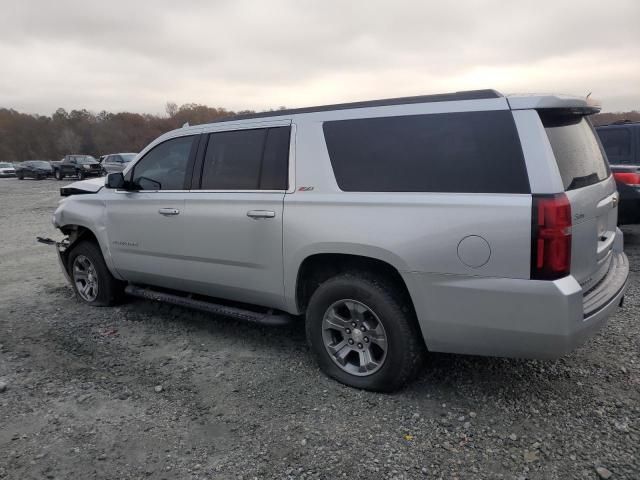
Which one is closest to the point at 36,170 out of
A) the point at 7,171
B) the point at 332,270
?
the point at 7,171

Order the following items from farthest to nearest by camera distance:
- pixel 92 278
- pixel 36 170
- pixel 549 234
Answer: pixel 36 170 → pixel 92 278 → pixel 549 234

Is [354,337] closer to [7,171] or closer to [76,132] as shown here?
[7,171]

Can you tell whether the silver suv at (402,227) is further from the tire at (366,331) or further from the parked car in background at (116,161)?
the parked car in background at (116,161)

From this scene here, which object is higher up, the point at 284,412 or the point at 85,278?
the point at 85,278

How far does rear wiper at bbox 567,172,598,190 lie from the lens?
2754 mm

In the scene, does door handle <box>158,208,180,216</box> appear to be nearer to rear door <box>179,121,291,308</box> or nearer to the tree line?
rear door <box>179,121,291,308</box>

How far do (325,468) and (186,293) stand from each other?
2548 millimetres

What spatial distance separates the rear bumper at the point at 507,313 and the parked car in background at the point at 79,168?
3251 centimetres

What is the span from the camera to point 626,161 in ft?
25.4

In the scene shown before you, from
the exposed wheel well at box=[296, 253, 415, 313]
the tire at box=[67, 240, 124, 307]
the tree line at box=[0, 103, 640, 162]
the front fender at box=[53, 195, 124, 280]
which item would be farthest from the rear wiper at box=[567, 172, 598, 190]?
the tree line at box=[0, 103, 640, 162]

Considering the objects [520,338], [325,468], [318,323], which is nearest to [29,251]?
[318,323]

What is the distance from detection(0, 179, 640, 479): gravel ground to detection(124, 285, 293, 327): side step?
A: 1.06 ft

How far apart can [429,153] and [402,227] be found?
19.0 inches

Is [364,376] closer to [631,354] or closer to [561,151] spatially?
[561,151]
